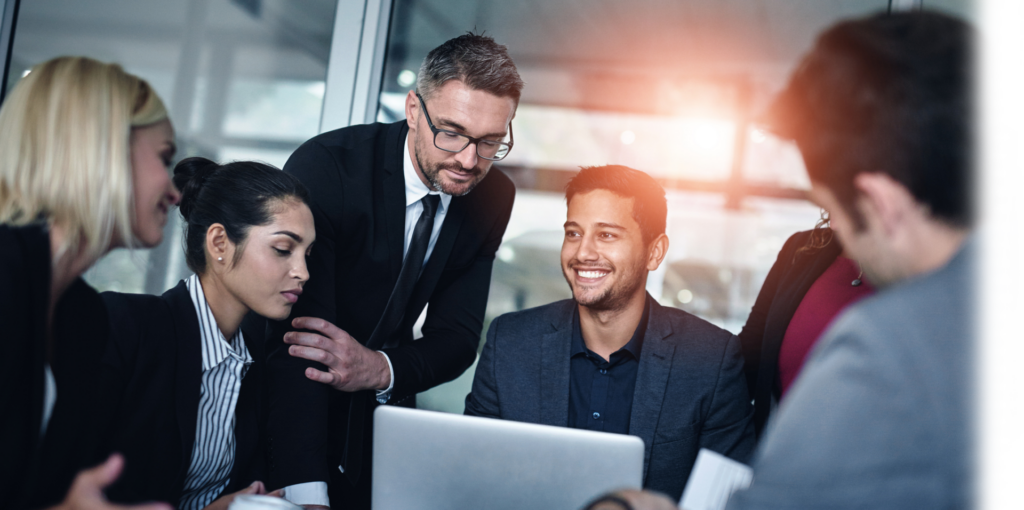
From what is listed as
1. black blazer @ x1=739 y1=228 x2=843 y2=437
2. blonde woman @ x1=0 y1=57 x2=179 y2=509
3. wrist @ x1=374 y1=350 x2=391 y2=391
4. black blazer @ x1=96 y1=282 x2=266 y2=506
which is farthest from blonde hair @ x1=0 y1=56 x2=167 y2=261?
black blazer @ x1=739 y1=228 x2=843 y2=437

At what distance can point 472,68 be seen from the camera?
1.95m

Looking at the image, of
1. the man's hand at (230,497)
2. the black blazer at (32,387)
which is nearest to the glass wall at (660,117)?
the man's hand at (230,497)

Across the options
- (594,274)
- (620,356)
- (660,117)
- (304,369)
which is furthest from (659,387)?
(660,117)

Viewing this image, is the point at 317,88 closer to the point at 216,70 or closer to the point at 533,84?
the point at 216,70

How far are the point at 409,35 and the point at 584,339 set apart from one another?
5.69ft

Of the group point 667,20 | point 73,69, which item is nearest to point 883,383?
point 73,69

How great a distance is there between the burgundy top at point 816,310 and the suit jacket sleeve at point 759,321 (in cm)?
Answer: 18

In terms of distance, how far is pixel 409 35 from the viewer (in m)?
3.08

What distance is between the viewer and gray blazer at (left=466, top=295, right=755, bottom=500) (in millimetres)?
1942

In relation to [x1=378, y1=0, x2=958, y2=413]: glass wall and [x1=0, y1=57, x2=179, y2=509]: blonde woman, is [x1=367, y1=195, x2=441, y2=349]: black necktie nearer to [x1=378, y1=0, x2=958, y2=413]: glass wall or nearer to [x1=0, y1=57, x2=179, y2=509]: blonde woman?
[x1=0, y1=57, x2=179, y2=509]: blonde woman

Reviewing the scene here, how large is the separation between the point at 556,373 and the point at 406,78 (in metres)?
1.68

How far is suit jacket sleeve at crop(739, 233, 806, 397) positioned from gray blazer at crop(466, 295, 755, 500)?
20 cm

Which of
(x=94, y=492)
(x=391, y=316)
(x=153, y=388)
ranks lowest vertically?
(x=94, y=492)

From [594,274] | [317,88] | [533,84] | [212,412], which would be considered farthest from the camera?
[533,84]
